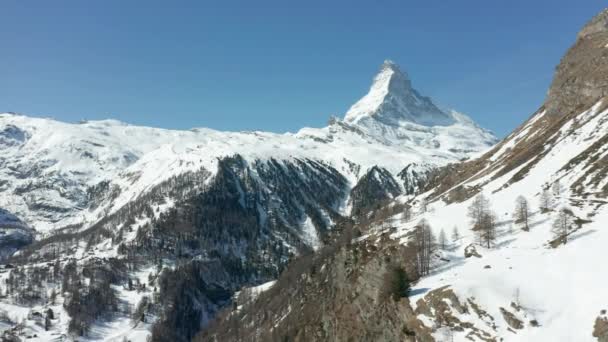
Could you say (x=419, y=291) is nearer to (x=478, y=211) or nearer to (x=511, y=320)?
(x=511, y=320)

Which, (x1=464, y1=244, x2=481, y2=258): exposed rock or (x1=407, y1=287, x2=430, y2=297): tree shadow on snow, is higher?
(x1=464, y1=244, x2=481, y2=258): exposed rock

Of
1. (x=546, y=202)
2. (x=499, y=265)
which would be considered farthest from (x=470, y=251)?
(x=546, y=202)

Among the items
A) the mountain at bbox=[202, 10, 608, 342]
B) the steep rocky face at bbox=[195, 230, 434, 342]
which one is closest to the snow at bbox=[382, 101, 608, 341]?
the mountain at bbox=[202, 10, 608, 342]

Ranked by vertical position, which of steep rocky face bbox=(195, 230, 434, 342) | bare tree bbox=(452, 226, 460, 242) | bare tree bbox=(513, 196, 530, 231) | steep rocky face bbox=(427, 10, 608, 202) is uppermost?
steep rocky face bbox=(427, 10, 608, 202)

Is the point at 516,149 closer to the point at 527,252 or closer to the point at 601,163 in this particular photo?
the point at 601,163

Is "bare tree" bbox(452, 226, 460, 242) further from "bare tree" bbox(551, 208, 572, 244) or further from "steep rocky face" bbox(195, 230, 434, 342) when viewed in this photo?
"bare tree" bbox(551, 208, 572, 244)

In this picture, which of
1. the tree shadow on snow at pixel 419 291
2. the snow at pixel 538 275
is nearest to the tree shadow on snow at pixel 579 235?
the snow at pixel 538 275

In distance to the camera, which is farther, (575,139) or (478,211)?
(575,139)

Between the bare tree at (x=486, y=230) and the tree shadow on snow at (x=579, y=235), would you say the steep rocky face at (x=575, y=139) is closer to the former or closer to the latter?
the tree shadow on snow at (x=579, y=235)
